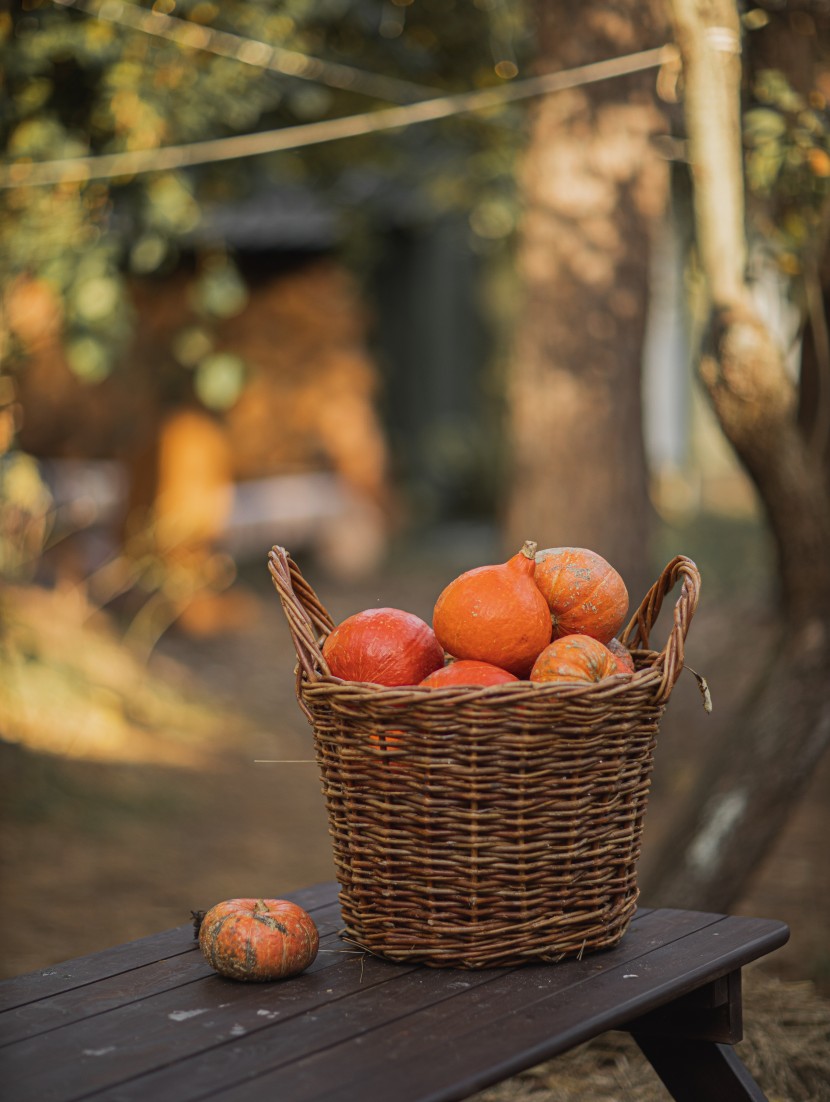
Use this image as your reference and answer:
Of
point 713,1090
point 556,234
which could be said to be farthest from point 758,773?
point 556,234

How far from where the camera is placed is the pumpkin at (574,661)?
159 centimetres

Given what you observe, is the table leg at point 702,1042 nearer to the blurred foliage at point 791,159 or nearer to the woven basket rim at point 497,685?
the woven basket rim at point 497,685

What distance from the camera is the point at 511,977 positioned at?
1569mm

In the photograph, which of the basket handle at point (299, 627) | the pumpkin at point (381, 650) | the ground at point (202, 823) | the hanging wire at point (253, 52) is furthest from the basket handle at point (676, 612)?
the hanging wire at point (253, 52)

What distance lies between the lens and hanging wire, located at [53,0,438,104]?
4016 millimetres

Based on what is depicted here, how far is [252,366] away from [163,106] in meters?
1.45

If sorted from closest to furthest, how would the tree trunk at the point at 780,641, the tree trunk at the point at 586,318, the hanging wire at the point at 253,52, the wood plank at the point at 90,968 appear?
the wood plank at the point at 90,968, the tree trunk at the point at 780,641, the hanging wire at the point at 253,52, the tree trunk at the point at 586,318

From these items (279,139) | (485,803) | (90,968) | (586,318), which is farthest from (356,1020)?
(279,139)

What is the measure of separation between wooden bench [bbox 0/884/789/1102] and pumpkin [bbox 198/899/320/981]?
23mm

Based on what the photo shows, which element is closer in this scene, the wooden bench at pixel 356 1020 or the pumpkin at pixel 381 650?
the wooden bench at pixel 356 1020

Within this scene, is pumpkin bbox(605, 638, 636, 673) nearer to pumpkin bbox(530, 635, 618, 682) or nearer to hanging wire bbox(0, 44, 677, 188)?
pumpkin bbox(530, 635, 618, 682)

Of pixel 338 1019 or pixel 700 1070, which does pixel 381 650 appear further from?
pixel 700 1070

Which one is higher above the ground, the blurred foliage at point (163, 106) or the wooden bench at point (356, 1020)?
the blurred foliage at point (163, 106)

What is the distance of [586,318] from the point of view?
436 centimetres
